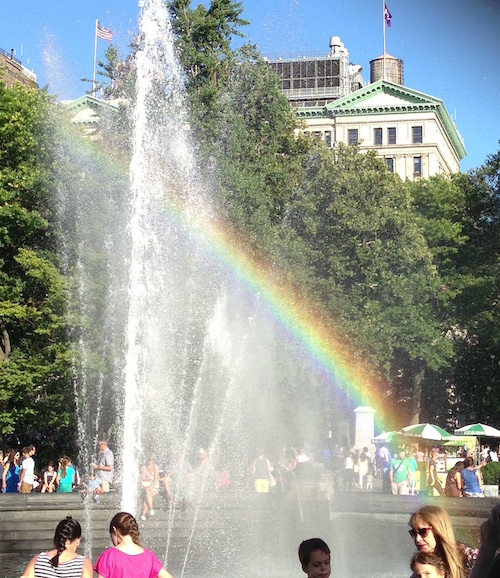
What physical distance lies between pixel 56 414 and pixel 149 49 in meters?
11.5

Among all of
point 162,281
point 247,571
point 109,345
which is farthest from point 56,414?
point 247,571

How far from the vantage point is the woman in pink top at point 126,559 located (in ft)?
21.8

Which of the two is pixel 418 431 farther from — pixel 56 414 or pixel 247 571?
pixel 247 571

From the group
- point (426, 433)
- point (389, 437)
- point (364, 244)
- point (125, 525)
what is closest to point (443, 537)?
point (125, 525)

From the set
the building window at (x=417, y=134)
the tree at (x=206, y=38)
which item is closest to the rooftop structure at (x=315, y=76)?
the building window at (x=417, y=134)

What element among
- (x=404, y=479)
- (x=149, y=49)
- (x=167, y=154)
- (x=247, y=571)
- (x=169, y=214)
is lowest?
(x=247, y=571)

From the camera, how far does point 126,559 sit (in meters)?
6.68

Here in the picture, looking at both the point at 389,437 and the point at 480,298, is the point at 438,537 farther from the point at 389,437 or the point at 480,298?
the point at 480,298

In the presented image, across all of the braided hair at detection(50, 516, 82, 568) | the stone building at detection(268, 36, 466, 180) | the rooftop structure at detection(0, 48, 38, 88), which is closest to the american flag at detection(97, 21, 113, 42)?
the rooftop structure at detection(0, 48, 38, 88)

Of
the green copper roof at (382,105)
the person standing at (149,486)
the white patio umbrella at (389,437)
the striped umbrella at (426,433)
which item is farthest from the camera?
the green copper roof at (382,105)

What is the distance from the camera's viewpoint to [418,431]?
35.3 meters

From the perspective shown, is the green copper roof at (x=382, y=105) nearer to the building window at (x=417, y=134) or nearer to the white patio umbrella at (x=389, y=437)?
the building window at (x=417, y=134)

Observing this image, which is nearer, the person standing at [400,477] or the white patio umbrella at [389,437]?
the person standing at [400,477]

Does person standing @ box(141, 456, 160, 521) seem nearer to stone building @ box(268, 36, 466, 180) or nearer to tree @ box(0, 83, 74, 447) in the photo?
tree @ box(0, 83, 74, 447)
